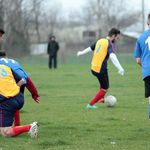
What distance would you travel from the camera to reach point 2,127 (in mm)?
8930

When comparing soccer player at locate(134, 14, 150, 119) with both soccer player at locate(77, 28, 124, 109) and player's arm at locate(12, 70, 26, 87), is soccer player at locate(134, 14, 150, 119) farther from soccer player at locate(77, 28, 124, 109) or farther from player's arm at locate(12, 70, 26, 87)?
soccer player at locate(77, 28, 124, 109)

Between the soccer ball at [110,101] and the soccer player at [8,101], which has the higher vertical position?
the soccer player at [8,101]

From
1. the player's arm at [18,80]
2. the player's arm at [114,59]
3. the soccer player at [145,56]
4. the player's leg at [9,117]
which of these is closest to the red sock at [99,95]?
the player's arm at [114,59]

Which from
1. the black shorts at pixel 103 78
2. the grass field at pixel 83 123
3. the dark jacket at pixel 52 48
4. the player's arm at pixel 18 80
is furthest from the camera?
the dark jacket at pixel 52 48

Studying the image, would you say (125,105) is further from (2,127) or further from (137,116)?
(2,127)

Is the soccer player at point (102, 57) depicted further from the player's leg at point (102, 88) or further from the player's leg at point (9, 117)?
the player's leg at point (9, 117)

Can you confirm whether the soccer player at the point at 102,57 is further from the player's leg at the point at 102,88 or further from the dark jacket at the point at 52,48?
the dark jacket at the point at 52,48

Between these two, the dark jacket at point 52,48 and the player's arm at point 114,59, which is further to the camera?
the dark jacket at point 52,48

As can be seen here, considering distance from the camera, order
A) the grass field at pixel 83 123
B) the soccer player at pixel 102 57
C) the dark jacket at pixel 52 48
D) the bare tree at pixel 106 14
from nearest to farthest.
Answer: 1. the grass field at pixel 83 123
2. the soccer player at pixel 102 57
3. the dark jacket at pixel 52 48
4. the bare tree at pixel 106 14

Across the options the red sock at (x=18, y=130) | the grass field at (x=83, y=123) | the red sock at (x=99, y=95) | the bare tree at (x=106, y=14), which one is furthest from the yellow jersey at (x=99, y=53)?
the bare tree at (x=106, y=14)

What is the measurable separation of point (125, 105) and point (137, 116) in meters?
2.39

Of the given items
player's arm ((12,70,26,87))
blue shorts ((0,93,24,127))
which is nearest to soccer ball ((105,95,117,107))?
player's arm ((12,70,26,87))

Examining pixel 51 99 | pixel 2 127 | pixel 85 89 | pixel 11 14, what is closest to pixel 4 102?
pixel 2 127

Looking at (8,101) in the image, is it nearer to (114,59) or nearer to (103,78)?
(114,59)
